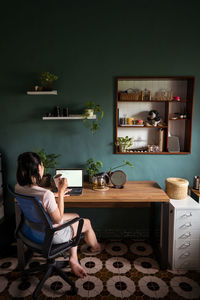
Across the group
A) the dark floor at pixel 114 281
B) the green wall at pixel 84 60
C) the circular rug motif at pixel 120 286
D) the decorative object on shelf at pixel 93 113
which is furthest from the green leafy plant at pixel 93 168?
the circular rug motif at pixel 120 286

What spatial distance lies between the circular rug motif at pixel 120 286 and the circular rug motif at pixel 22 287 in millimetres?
728

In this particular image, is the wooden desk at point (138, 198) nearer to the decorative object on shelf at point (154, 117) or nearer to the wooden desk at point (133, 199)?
the wooden desk at point (133, 199)

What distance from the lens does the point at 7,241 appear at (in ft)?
9.59

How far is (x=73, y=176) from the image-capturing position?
296cm

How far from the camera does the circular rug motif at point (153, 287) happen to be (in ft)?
7.29

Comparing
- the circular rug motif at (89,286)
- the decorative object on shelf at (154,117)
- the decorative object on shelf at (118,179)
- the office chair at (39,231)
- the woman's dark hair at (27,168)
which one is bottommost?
the circular rug motif at (89,286)

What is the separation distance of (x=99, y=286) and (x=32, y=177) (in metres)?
1.25

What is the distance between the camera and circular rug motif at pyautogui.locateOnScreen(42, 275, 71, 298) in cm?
223

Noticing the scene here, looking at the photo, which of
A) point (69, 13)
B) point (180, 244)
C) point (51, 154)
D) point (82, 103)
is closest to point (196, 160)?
point (180, 244)

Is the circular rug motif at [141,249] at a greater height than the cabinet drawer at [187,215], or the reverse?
the cabinet drawer at [187,215]

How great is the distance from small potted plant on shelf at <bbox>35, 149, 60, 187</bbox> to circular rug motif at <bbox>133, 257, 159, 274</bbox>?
4.47 feet

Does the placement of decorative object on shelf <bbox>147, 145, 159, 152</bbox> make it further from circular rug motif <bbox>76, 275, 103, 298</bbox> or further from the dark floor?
circular rug motif <bbox>76, 275, 103, 298</bbox>

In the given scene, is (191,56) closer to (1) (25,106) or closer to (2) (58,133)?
(2) (58,133)

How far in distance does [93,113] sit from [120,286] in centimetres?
196
